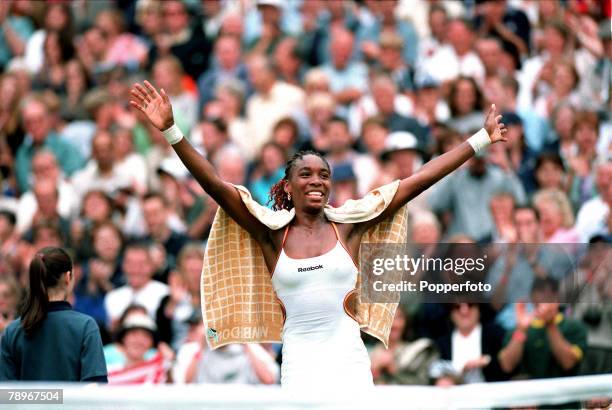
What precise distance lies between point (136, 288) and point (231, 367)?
175 centimetres

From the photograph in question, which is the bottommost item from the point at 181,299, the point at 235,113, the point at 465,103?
the point at 181,299

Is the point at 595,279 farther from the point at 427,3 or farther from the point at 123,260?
the point at 427,3

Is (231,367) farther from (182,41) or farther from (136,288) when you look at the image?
(182,41)

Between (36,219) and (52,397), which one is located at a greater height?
A: (36,219)

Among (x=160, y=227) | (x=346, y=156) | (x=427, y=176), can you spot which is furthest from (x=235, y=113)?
(x=427, y=176)

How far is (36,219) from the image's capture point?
12.9 meters

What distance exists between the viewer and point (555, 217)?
35.8 feet

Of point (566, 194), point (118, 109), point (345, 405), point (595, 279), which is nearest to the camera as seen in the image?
point (345, 405)

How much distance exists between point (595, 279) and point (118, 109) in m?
6.21

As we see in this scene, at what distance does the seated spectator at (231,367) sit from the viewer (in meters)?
9.89

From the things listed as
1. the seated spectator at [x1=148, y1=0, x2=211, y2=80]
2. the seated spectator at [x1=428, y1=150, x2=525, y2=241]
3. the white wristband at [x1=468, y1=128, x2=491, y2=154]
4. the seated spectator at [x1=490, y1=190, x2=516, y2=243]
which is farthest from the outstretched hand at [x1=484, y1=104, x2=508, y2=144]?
the seated spectator at [x1=148, y1=0, x2=211, y2=80]

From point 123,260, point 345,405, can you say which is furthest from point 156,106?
point 123,260

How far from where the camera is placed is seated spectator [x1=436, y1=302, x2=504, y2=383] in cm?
972

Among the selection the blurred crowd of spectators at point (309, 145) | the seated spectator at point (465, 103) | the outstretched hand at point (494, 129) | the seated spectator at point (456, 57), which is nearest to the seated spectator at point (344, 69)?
the blurred crowd of spectators at point (309, 145)
